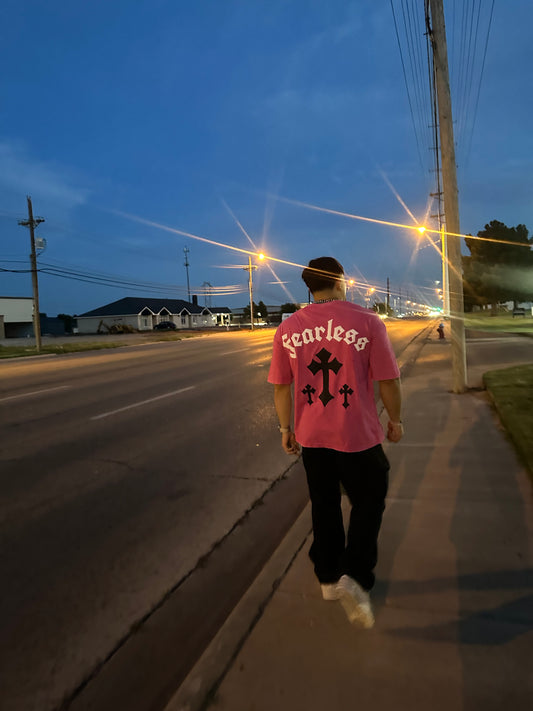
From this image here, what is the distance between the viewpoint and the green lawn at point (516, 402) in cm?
530

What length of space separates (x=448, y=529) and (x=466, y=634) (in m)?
1.20

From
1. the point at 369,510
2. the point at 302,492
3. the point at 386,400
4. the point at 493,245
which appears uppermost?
the point at 493,245

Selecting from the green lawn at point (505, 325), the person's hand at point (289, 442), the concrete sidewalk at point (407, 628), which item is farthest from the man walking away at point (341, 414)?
the green lawn at point (505, 325)

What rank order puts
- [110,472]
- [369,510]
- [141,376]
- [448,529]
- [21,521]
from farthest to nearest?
[141,376], [110,472], [21,521], [448,529], [369,510]

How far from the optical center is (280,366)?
9.02ft

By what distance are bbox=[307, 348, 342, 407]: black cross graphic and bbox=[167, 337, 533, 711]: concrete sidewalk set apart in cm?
121

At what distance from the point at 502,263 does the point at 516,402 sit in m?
56.2

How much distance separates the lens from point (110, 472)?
5.33 meters

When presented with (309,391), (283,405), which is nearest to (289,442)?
(283,405)

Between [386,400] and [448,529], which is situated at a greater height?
[386,400]

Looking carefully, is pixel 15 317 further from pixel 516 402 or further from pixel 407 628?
pixel 407 628

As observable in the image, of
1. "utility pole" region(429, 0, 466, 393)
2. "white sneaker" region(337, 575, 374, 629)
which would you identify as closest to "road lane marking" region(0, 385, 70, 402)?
"utility pole" region(429, 0, 466, 393)

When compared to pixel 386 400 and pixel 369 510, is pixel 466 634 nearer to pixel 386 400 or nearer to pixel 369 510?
pixel 369 510

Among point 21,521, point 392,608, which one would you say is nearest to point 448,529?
point 392,608
